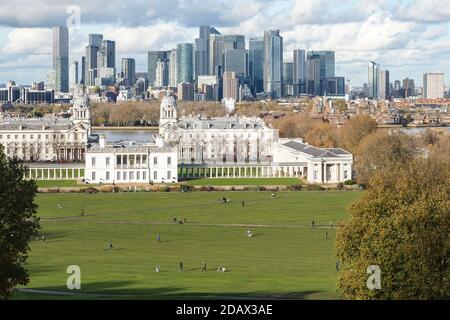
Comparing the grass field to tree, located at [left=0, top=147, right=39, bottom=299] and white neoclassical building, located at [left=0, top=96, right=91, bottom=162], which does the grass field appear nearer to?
tree, located at [left=0, top=147, right=39, bottom=299]

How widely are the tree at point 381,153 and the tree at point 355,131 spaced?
1314 centimetres

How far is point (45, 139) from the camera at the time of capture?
11038 cm

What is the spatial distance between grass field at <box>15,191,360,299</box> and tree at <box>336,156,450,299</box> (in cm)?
235

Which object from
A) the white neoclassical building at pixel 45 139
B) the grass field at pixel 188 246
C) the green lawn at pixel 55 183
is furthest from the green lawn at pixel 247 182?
the white neoclassical building at pixel 45 139

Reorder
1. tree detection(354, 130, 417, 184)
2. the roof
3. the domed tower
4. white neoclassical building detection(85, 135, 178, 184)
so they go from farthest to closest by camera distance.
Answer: the domed tower < the roof < white neoclassical building detection(85, 135, 178, 184) < tree detection(354, 130, 417, 184)

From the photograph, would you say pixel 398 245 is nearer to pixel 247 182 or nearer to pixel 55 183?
pixel 247 182

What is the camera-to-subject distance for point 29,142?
4309 inches

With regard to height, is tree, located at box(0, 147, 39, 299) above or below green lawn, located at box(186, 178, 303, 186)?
below

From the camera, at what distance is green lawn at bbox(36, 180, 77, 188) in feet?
263

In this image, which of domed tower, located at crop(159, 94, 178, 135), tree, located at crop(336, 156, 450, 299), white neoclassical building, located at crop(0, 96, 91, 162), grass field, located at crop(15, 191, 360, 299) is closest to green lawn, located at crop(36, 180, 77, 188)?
grass field, located at crop(15, 191, 360, 299)

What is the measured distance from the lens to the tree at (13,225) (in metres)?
27.0
